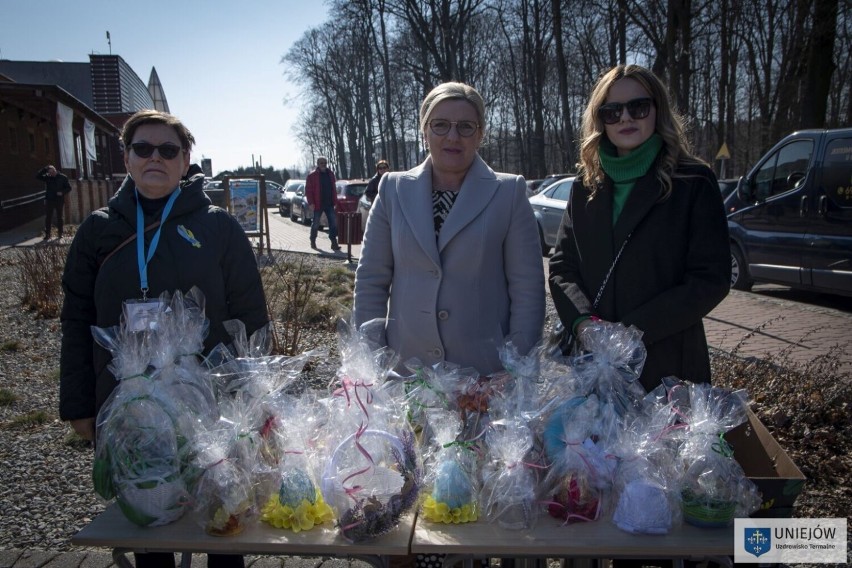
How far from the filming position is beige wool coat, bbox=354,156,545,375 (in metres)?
2.68

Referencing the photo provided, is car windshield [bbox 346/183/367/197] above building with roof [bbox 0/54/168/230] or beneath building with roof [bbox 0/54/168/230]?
beneath

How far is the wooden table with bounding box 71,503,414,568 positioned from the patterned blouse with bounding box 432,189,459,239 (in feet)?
4.13

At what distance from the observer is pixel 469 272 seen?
8.86 feet

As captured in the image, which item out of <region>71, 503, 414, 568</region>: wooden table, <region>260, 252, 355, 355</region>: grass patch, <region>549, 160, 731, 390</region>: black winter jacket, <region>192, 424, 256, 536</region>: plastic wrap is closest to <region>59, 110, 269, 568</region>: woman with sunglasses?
<region>71, 503, 414, 568</region>: wooden table

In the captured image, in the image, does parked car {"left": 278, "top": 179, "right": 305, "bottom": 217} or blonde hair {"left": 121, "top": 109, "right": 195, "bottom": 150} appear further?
parked car {"left": 278, "top": 179, "right": 305, "bottom": 217}

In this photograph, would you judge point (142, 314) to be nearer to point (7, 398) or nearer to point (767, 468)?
point (767, 468)

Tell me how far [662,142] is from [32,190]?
2419 cm

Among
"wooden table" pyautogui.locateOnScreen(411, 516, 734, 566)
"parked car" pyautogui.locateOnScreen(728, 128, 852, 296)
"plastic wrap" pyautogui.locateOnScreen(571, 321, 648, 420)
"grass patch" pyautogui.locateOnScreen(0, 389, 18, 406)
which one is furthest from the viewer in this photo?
"parked car" pyautogui.locateOnScreen(728, 128, 852, 296)

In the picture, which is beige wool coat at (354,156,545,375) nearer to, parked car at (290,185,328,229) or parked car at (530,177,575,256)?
parked car at (530,177,575,256)

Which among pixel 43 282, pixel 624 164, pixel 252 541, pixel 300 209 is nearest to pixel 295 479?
pixel 252 541

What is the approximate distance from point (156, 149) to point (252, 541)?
4.96 ft

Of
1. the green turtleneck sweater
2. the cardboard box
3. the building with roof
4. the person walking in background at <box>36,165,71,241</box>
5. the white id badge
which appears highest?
the building with roof

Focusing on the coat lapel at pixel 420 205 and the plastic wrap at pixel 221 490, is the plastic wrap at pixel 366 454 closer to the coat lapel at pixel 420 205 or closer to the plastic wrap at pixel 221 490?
the plastic wrap at pixel 221 490

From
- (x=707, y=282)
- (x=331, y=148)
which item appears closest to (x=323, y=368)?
(x=707, y=282)
